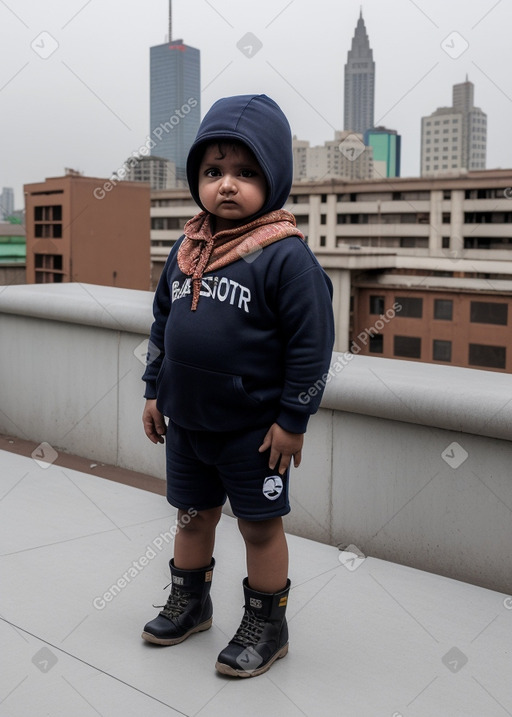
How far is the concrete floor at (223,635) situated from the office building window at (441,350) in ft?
124

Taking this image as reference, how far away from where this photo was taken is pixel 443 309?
42.8 meters

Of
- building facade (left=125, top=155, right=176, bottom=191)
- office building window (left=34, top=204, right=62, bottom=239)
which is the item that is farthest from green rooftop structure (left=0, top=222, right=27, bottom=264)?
building facade (left=125, top=155, right=176, bottom=191)

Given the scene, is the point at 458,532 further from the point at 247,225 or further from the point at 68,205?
the point at 68,205

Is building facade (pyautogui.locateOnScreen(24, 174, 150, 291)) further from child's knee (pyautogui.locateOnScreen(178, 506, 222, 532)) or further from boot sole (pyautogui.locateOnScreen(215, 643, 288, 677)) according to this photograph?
boot sole (pyautogui.locateOnScreen(215, 643, 288, 677))

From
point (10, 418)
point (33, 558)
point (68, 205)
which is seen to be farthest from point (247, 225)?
point (68, 205)

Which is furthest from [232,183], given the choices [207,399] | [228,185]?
[207,399]

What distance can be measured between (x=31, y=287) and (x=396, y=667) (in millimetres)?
2221

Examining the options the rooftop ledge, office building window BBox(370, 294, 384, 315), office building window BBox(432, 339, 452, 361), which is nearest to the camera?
the rooftop ledge

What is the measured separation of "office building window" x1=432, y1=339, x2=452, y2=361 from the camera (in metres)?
39.1

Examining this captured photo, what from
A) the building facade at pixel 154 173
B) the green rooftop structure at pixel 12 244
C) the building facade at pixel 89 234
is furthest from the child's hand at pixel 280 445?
the building facade at pixel 89 234

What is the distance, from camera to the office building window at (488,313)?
40.8 meters

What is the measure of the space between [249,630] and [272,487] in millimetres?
297

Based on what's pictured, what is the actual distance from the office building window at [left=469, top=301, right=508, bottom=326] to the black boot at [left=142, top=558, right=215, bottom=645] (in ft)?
134

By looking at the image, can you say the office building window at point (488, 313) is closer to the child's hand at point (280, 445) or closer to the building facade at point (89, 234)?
the building facade at point (89, 234)
